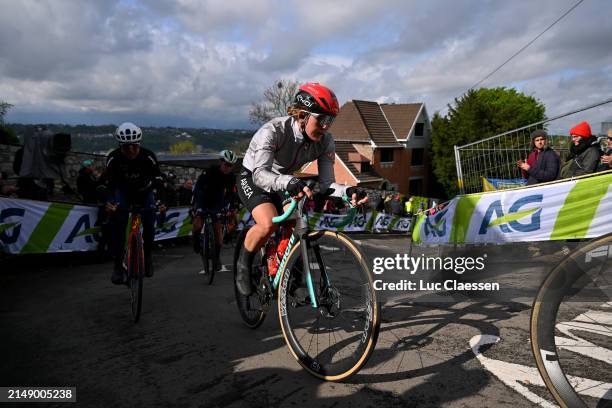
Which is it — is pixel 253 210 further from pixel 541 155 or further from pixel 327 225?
pixel 327 225

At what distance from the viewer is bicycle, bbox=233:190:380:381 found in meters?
3.11

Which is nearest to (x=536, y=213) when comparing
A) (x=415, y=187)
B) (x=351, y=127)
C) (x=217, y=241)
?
(x=217, y=241)

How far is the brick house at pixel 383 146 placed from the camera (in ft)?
149

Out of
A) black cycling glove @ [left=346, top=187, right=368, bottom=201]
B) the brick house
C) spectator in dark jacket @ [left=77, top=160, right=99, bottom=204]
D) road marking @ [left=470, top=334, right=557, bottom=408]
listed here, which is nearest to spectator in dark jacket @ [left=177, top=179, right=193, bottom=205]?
spectator in dark jacket @ [left=77, top=160, right=99, bottom=204]

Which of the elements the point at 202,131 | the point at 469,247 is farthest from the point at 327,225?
the point at 202,131

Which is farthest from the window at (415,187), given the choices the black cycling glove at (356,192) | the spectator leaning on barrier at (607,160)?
the black cycling glove at (356,192)

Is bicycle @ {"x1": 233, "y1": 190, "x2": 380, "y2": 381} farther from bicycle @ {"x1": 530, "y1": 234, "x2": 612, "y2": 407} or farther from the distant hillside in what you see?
the distant hillside

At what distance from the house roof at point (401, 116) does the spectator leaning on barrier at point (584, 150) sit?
45.7m

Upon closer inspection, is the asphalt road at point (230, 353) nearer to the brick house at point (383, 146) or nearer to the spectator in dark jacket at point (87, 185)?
the spectator in dark jacket at point (87, 185)

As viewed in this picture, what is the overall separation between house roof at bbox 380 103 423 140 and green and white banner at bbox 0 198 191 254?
46.5 m

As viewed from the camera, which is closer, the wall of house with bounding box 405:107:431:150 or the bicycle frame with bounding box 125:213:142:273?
the bicycle frame with bounding box 125:213:142:273

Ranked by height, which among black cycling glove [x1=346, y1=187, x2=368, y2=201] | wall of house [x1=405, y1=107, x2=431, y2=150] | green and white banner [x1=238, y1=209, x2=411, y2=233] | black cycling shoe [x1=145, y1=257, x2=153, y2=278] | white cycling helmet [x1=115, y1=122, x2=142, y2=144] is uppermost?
wall of house [x1=405, y1=107, x2=431, y2=150]

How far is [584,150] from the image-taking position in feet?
23.7

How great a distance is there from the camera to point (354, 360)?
3092mm
